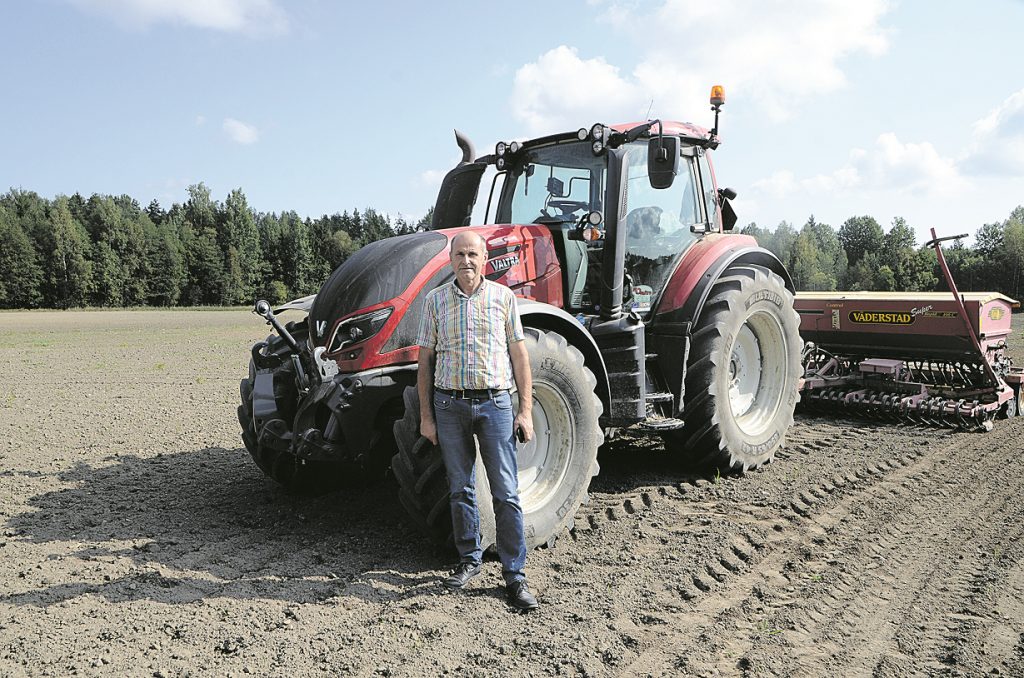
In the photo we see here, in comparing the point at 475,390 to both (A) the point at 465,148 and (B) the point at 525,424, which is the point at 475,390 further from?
(A) the point at 465,148

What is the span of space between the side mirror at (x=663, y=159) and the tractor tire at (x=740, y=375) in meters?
1.23

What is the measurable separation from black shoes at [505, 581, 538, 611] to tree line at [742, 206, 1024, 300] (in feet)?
72.5

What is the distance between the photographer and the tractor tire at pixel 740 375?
5.81 metres

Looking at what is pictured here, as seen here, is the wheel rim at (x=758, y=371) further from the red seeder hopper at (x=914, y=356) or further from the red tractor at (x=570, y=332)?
the red seeder hopper at (x=914, y=356)

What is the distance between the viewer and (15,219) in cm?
6475

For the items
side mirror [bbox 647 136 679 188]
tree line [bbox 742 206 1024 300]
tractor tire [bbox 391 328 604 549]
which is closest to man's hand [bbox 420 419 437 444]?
tractor tire [bbox 391 328 604 549]

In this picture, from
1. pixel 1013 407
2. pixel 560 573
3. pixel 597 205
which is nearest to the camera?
pixel 560 573

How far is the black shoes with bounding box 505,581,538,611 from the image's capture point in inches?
148

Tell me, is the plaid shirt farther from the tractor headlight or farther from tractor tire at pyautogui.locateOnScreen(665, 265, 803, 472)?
tractor tire at pyautogui.locateOnScreen(665, 265, 803, 472)

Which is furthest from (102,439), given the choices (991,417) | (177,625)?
(991,417)

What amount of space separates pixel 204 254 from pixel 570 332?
7019 centimetres

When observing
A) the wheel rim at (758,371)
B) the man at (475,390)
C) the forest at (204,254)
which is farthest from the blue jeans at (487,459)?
the forest at (204,254)

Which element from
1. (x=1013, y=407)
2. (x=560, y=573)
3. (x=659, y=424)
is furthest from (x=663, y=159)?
(x=1013, y=407)

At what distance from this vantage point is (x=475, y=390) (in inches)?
151
